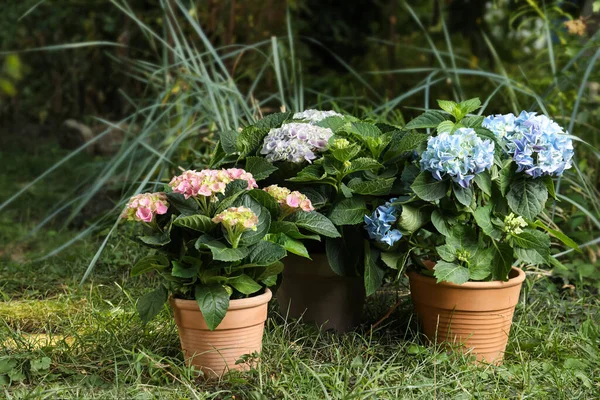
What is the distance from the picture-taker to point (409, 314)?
2.18m

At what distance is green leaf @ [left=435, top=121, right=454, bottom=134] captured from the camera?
1819 millimetres

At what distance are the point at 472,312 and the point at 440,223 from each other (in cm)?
26

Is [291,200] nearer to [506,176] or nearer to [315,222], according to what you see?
[315,222]

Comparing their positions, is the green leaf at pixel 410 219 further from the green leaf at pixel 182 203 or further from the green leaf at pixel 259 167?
the green leaf at pixel 182 203

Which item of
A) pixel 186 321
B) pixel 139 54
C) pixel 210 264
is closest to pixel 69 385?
pixel 186 321

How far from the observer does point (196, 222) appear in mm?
1659

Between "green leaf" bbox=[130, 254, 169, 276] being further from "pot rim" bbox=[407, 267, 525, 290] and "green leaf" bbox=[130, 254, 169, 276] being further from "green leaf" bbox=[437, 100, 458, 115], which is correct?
"green leaf" bbox=[437, 100, 458, 115]

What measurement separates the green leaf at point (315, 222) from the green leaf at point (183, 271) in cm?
29

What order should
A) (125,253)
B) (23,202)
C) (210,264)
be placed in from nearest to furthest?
(210,264) → (125,253) → (23,202)

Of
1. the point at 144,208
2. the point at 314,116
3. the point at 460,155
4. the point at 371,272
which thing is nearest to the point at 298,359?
the point at 371,272

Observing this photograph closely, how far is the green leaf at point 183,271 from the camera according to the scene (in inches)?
65.0

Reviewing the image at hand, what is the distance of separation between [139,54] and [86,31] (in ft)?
2.66

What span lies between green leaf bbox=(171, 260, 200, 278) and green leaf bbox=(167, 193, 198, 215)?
0.13m

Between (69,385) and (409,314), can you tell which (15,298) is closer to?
(69,385)
